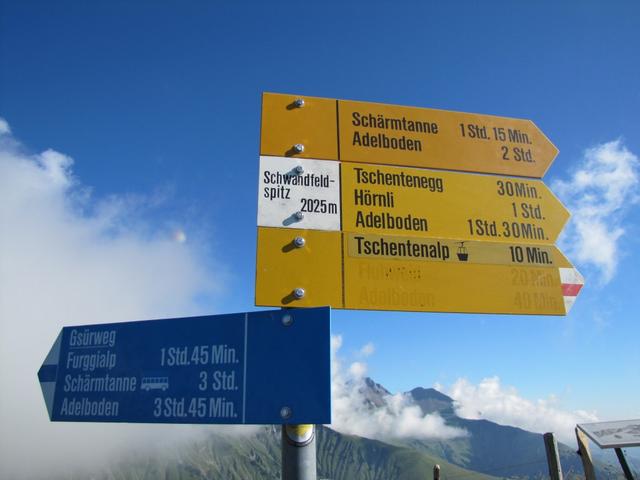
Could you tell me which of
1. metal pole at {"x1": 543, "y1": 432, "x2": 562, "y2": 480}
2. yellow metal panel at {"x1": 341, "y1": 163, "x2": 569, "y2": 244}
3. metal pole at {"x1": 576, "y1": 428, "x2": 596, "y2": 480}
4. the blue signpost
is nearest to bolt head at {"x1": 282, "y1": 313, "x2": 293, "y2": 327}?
the blue signpost

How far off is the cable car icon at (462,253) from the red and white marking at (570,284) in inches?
64.6

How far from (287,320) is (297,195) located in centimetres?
217

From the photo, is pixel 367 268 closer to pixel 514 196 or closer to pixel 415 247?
pixel 415 247

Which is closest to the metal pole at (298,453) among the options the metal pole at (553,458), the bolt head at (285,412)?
the bolt head at (285,412)

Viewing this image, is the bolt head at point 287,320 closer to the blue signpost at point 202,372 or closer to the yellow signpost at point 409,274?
the blue signpost at point 202,372

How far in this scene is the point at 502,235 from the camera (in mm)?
6812

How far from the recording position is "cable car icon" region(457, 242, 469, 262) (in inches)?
253

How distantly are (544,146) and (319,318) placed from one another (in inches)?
221

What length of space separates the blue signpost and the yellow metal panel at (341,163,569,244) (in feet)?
7.08

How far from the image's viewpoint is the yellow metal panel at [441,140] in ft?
22.7

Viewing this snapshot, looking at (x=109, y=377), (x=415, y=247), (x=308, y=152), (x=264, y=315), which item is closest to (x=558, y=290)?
(x=415, y=247)

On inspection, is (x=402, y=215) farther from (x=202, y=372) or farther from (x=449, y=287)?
(x=202, y=372)

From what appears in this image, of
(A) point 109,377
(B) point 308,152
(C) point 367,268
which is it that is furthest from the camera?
(B) point 308,152

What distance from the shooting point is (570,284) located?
6875mm
